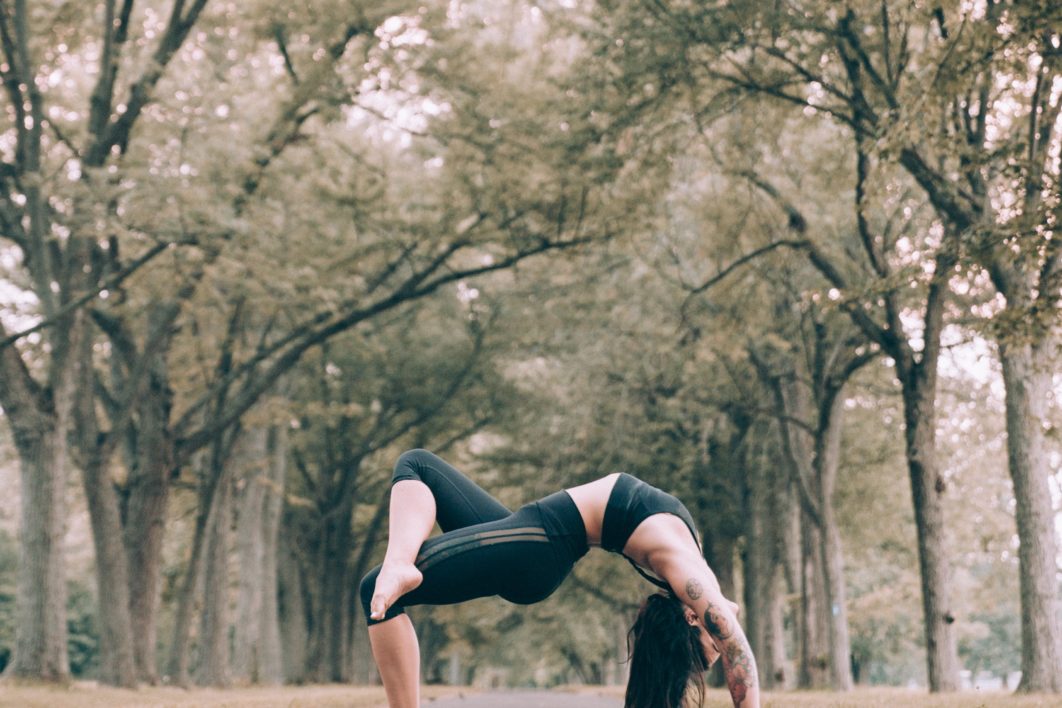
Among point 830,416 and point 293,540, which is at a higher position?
point 830,416

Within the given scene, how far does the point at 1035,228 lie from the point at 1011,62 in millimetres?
1545

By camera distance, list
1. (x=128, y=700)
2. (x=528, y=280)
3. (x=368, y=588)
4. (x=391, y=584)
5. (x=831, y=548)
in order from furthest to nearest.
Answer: (x=528, y=280) < (x=831, y=548) < (x=128, y=700) < (x=368, y=588) < (x=391, y=584)

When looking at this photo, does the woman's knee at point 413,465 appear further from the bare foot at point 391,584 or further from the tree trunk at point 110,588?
the tree trunk at point 110,588

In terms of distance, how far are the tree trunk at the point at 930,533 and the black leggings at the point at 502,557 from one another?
11.4 metres

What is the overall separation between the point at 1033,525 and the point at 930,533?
63.7 inches

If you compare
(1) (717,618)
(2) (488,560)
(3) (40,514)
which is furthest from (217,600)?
(1) (717,618)

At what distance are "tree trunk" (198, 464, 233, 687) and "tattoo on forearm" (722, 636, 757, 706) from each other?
18049mm

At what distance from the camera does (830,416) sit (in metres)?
20.0

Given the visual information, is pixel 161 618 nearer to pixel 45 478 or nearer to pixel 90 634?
pixel 90 634

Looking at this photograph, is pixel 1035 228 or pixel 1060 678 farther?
pixel 1060 678

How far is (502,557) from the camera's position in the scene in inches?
144

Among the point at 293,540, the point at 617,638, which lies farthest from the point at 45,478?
the point at 617,638

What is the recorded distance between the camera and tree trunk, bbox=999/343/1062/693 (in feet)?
39.9

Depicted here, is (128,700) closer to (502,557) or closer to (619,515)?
(502,557)
